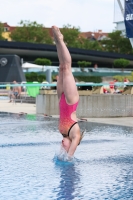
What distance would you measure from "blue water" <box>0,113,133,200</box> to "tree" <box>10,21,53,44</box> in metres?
101

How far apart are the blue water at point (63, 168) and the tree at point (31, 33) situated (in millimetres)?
100768

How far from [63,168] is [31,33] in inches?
4170

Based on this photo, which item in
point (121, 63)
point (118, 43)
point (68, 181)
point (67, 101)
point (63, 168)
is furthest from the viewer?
point (118, 43)

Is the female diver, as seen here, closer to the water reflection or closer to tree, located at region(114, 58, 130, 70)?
the water reflection

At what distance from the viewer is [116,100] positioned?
50.5 feet

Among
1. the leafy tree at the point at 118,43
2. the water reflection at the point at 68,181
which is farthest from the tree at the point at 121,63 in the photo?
the water reflection at the point at 68,181

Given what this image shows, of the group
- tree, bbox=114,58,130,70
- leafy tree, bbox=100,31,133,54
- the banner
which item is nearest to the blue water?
the banner

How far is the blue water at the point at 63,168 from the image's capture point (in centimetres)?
513

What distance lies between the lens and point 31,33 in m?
111

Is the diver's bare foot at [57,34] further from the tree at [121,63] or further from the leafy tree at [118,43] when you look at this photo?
the leafy tree at [118,43]

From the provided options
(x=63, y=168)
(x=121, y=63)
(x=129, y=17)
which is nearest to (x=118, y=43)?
(x=121, y=63)

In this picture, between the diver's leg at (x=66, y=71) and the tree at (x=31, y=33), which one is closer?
the diver's leg at (x=66, y=71)

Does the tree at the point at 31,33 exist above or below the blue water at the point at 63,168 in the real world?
above

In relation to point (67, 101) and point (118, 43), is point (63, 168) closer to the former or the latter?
point (67, 101)
